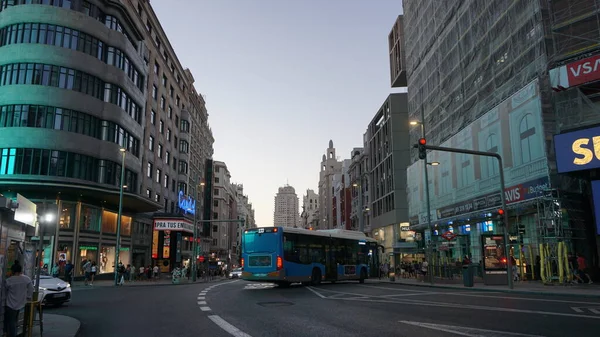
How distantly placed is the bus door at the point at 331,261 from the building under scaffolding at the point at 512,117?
770cm

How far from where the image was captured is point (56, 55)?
120ft

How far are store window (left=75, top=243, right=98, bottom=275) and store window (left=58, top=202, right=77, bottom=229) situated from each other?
6.94 ft

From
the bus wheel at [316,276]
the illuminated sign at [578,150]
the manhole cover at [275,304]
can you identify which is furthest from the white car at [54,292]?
the illuminated sign at [578,150]

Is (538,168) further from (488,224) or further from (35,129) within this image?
(35,129)

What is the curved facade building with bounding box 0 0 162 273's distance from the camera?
116 feet

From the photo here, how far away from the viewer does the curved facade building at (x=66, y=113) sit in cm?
3528

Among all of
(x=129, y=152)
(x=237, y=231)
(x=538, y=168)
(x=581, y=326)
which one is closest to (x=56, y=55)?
A: (x=129, y=152)

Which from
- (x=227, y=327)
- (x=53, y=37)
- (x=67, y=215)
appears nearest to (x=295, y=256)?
(x=227, y=327)

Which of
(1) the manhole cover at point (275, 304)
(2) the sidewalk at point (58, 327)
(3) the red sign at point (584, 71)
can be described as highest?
(3) the red sign at point (584, 71)

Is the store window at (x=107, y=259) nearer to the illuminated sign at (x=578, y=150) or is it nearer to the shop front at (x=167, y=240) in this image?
the shop front at (x=167, y=240)

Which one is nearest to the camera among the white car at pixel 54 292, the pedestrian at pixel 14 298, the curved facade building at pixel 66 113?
the pedestrian at pixel 14 298

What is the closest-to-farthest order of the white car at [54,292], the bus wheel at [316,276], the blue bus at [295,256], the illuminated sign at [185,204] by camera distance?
the white car at [54,292]
the blue bus at [295,256]
the bus wheel at [316,276]
the illuminated sign at [185,204]

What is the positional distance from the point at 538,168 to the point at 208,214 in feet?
204

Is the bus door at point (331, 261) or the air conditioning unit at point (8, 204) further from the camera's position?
the bus door at point (331, 261)
